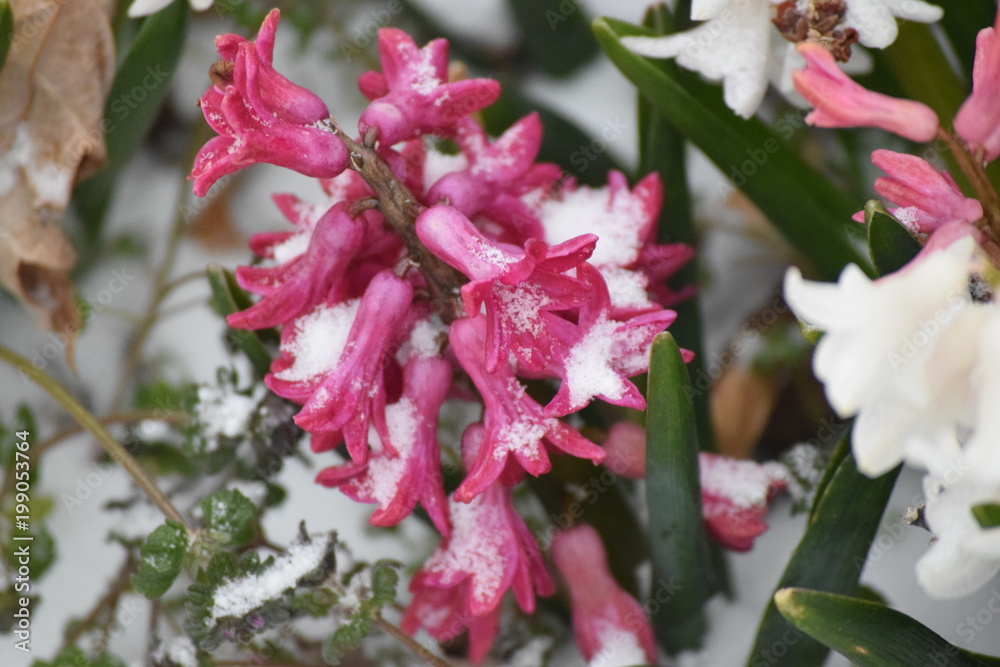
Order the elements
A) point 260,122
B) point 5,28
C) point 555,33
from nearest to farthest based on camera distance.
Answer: point 260,122, point 5,28, point 555,33

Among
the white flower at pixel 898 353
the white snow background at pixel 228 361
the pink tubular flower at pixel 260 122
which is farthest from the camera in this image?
the white snow background at pixel 228 361

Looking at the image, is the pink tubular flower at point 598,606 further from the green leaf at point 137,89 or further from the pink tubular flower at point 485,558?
the green leaf at point 137,89

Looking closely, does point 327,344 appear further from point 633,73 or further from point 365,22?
point 365,22

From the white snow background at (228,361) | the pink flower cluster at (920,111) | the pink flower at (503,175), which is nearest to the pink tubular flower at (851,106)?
the pink flower cluster at (920,111)

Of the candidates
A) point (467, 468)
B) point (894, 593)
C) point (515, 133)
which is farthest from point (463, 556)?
point (894, 593)

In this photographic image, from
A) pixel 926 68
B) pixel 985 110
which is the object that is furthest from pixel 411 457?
pixel 926 68

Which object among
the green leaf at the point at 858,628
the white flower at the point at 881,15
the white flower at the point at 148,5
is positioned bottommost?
the green leaf at the point at 858,628

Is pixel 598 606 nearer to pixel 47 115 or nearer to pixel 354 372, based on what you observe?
pixel 354 372
